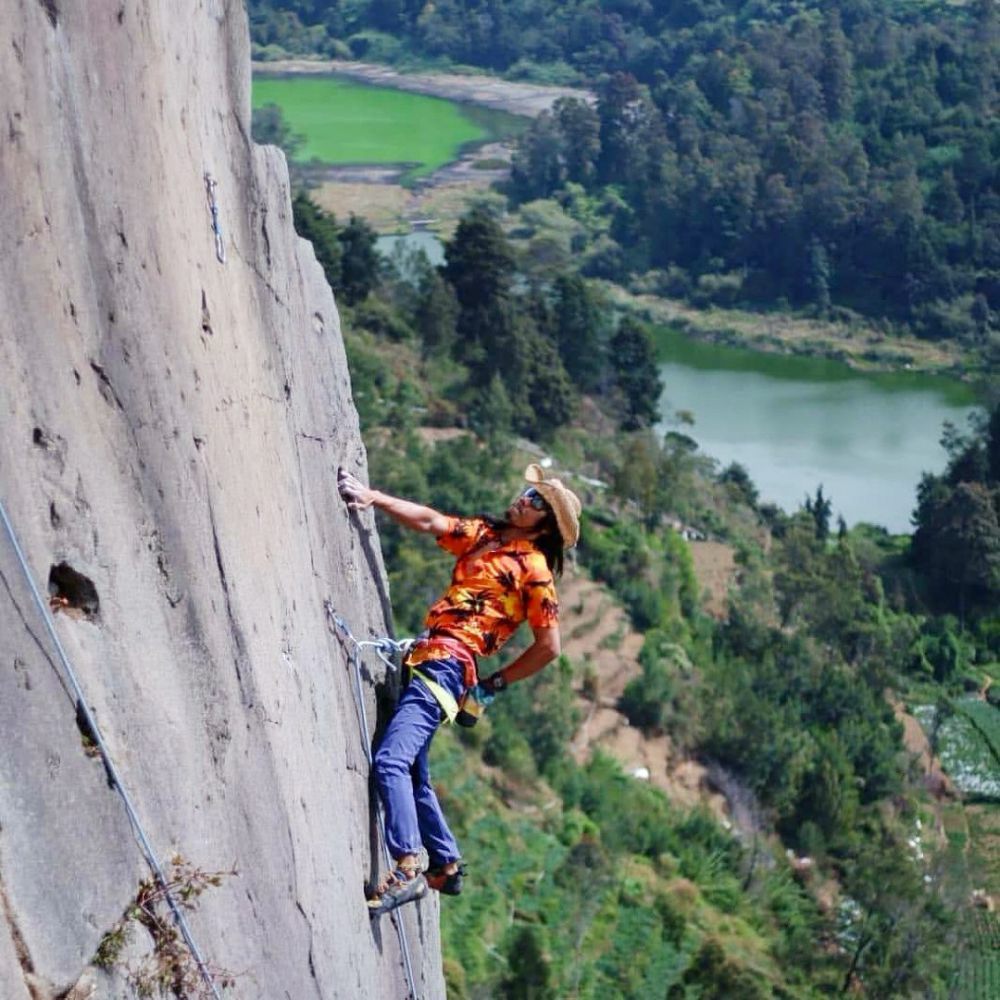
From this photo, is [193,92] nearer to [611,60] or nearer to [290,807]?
[290,807]

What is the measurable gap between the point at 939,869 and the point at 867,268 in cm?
3211

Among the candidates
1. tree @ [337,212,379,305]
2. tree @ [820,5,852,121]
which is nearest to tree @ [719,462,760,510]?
tree @ [337,212,379,305]

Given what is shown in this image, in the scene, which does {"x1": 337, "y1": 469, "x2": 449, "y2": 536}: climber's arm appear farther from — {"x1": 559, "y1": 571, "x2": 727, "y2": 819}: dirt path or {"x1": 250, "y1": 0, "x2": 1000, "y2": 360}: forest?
{"x1": 250, "y1": 0, "x2": 1000, "y2": 360}: forest

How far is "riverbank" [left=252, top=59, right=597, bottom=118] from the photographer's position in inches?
2660

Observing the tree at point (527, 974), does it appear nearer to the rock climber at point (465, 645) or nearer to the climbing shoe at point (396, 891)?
the rock climber at point (465, 645)

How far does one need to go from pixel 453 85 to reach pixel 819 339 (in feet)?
107

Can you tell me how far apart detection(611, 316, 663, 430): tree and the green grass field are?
2905 cm

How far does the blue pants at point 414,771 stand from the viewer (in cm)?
375

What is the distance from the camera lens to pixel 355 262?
2686 cm

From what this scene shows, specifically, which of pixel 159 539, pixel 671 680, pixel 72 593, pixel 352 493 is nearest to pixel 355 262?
pixel 671 680

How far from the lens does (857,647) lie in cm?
2236

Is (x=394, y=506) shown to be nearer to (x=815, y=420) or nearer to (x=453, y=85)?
(x=815, y=420)

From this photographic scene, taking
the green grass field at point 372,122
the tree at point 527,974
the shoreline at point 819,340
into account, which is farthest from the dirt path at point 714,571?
the green grass field at point 372,122

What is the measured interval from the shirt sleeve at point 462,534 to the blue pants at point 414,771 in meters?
0.32
